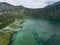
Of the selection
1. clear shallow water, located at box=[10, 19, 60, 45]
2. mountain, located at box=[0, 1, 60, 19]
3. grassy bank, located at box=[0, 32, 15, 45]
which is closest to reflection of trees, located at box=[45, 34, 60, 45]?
clear shallow water, located at box=[10, 19, 60, 45]

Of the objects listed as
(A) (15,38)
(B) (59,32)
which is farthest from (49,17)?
(A) (15,38)

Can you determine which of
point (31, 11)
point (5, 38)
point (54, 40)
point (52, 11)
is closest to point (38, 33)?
point (54, 40)

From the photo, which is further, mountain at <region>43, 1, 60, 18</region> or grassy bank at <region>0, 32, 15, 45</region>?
mountain at <region>43, 1, 60, 18</region>

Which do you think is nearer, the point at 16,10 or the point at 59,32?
the point at 59,32

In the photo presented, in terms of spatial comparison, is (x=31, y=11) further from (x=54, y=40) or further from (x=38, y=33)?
(x=54, y=40)

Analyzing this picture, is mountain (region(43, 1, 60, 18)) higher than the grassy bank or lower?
higher

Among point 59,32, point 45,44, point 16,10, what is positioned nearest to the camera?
point 45,44

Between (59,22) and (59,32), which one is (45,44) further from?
Answer: (59,22)

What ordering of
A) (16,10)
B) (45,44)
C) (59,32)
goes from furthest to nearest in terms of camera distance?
(16,10) < (59,32) < (45,44)

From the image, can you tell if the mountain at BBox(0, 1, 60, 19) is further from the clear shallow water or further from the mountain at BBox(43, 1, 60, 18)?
the clear shallow water
